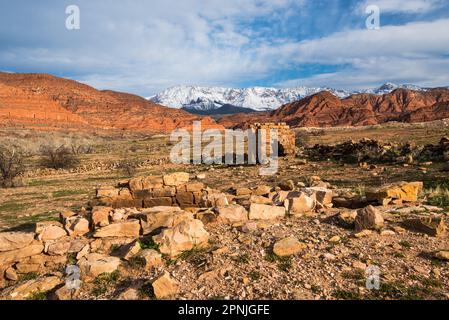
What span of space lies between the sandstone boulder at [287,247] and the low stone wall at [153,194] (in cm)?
417

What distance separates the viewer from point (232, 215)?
320 inches

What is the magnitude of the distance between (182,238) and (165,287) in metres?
1.48

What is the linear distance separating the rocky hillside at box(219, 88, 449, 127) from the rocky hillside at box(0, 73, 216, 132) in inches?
1050

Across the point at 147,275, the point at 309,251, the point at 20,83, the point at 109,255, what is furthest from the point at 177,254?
the point at 20,83

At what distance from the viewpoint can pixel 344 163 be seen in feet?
63.0

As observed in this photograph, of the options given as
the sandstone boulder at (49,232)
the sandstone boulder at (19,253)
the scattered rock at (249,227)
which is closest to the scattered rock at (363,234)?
the scattered rock at (249,227)

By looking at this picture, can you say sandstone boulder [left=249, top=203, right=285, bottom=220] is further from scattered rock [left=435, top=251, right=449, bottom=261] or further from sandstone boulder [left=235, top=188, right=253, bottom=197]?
scattered rock [left=435, top=251, right=449, bottom=261]

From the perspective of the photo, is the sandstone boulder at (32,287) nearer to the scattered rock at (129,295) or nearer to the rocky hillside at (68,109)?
the scattered rock at (129,295)

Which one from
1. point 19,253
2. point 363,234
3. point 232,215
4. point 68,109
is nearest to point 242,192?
point 232,215

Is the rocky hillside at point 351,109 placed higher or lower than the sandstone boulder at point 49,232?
higher

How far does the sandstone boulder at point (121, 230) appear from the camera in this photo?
750cm

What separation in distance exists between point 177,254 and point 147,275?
2.52 ft

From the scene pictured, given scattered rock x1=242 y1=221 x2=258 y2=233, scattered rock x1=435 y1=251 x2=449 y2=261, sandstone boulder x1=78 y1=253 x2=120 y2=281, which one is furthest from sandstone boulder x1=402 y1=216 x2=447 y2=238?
sandstone boulder x1=78 y1=253 x2=120 y2=281
